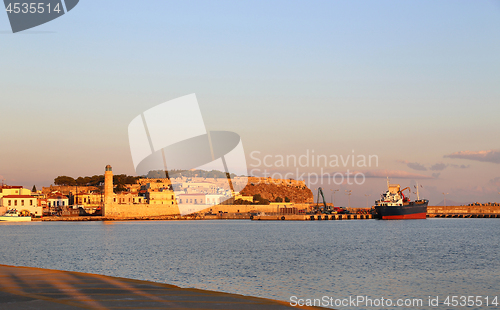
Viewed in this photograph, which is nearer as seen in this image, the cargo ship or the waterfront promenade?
the waterfront promenade

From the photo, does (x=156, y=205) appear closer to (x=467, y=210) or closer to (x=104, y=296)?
(x=467, y=210)

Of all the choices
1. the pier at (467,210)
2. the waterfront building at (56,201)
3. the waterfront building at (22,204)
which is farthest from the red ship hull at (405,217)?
the waterfront building at (56,201)

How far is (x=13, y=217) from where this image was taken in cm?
9169

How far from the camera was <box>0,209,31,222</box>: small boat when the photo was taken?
3578 inches

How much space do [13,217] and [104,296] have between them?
3595 inches

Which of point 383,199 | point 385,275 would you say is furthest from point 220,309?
point 383,199

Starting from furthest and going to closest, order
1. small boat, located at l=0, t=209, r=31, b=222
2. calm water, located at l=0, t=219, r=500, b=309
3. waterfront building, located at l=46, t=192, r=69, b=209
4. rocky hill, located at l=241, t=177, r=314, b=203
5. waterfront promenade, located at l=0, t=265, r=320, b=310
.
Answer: rocky hill, located at l=241, t=177, r=314, b=203, waterfront building, located at l=46, t=192, r=69, b=209, small boat, located at l=0, t=209, r=31, b=222, calm water, located at l=0, t=219, r=500, b=309, waterfront promenade, located at l=0, t=265, r=320, b=310

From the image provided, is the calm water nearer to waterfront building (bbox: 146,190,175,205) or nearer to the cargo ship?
the cargo ship

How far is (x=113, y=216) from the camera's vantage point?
336 feet

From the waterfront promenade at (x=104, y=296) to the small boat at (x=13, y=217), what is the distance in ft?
283

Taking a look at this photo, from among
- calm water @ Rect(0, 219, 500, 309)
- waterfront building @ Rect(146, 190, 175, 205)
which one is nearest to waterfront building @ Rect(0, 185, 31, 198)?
waterfront building @ Rect(146, 190, 175, 205)

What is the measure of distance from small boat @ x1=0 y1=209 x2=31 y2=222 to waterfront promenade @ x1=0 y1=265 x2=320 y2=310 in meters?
86.4

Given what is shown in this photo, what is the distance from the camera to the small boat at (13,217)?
90.9 meters

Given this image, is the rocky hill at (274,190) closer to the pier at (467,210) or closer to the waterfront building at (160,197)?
the pier at (467,210)
